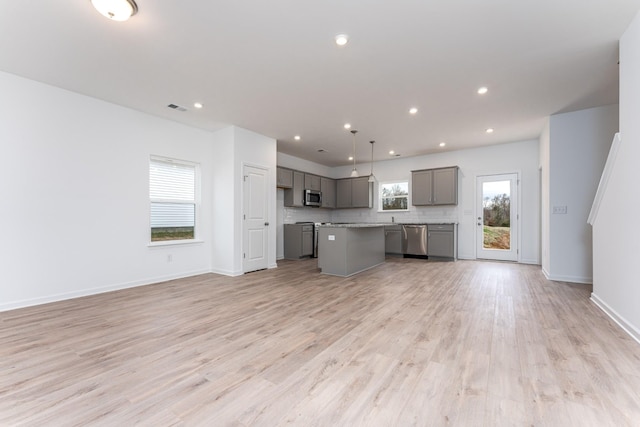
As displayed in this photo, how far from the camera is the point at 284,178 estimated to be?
22.9 feet

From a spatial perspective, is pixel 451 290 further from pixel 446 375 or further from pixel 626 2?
pixel 626 2

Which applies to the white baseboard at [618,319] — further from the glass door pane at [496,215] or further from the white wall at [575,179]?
the glass door pane at [496,215]

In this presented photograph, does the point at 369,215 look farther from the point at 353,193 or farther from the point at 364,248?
the point at 364,248

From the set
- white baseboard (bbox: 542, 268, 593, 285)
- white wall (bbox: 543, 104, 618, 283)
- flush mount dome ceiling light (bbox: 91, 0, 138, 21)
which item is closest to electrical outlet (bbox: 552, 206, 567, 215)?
white wall (bbox: 543, 104, 618, 283)

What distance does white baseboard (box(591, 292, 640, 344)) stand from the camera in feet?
7.83

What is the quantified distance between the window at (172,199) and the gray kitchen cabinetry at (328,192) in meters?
3.82

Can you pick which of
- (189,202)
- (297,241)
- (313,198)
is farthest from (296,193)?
(189,202)

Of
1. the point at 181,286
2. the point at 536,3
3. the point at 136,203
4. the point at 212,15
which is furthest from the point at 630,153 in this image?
the point at 136,203

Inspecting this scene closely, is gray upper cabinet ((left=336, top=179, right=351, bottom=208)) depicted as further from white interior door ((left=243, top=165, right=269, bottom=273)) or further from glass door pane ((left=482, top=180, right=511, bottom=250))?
glass door pane ((left=482, top=180, right=511, bottom=250))

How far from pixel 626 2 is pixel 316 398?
12.4 ft

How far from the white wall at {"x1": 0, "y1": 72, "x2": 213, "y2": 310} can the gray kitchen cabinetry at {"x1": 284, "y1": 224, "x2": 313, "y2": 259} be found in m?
2.85

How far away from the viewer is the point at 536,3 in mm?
2260

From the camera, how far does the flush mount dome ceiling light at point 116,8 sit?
2.13m

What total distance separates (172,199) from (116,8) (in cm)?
324
